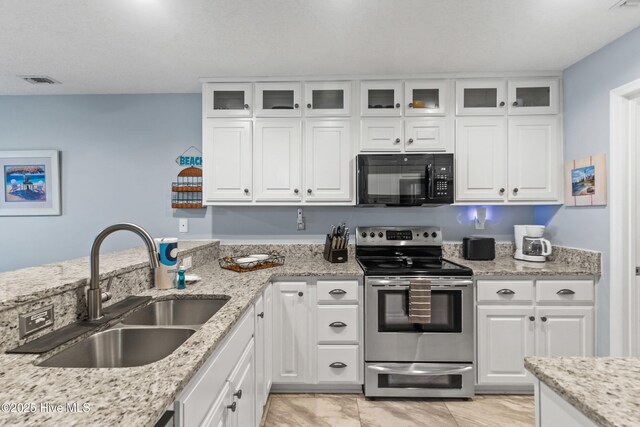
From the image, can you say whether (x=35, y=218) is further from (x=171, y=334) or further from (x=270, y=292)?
(x=171, y=334)

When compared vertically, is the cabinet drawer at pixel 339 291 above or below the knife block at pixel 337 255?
below

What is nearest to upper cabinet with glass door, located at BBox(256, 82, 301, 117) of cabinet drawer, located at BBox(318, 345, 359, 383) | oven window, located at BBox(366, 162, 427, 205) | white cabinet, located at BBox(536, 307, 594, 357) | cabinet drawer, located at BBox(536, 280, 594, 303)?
oven window, located at BBox(366, 162, 427, 205)

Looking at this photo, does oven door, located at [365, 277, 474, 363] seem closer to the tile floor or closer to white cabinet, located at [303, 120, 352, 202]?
the tile floor

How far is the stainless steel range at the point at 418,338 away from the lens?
2.26 metres

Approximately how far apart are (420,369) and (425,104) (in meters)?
2.03

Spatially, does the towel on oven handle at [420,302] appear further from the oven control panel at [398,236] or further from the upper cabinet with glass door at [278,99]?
the upper cabinet with glass door at [278,99]

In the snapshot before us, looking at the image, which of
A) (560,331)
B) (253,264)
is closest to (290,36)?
(253,264)

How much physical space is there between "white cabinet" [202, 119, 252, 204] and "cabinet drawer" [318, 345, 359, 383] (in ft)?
4.49

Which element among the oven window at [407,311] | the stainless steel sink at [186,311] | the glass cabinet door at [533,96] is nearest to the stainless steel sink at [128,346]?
the stainless steel sink at [186,311]

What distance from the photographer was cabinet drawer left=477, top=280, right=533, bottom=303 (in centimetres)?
230

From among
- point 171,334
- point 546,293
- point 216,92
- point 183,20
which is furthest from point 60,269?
Answer: point 546,293

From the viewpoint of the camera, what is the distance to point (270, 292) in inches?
89.0

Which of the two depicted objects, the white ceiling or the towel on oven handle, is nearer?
the white ceiling

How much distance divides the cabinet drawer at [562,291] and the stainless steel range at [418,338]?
0.51 m
